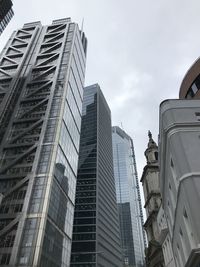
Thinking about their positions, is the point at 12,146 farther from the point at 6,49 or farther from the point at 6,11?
the point at 6,49

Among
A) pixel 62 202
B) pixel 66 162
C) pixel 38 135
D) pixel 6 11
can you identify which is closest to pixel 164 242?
pixel 62 202

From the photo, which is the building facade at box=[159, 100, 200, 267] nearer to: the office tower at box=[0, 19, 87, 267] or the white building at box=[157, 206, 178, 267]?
the white building at box=[157, 206, 178, 267]

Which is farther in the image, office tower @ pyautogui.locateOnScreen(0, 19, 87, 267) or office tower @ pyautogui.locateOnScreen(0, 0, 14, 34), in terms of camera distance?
office tower @ pyautogui.locateOnScreen(0, 0, 14, 34)

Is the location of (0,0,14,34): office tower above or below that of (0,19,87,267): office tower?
above

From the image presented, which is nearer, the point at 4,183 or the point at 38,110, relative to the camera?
the point at 4,183

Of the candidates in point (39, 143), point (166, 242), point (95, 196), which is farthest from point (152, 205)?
point (95, 196)

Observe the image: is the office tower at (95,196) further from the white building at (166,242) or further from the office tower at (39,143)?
the white building at (166,242)

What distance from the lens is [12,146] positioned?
7850 centimetres

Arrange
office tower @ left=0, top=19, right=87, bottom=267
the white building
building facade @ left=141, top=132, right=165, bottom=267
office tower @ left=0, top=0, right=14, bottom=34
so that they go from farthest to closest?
office tower @ left=0, top=0, right=14, bottom=34
office tower @ left=0, top=19, right=87, bottom=267
building facade @ left=141, top=132, right=165, bottom=267
the white building

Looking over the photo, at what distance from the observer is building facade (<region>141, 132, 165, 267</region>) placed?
1802 inches

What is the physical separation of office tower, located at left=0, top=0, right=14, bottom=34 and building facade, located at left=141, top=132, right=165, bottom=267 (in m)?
64.8

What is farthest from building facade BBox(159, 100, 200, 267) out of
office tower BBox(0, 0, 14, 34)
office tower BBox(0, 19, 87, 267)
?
office tower BBox(0, 0, 14, 34)

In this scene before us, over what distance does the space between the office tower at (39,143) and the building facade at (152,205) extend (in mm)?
23193

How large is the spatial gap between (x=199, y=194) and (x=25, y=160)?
6378 cm
